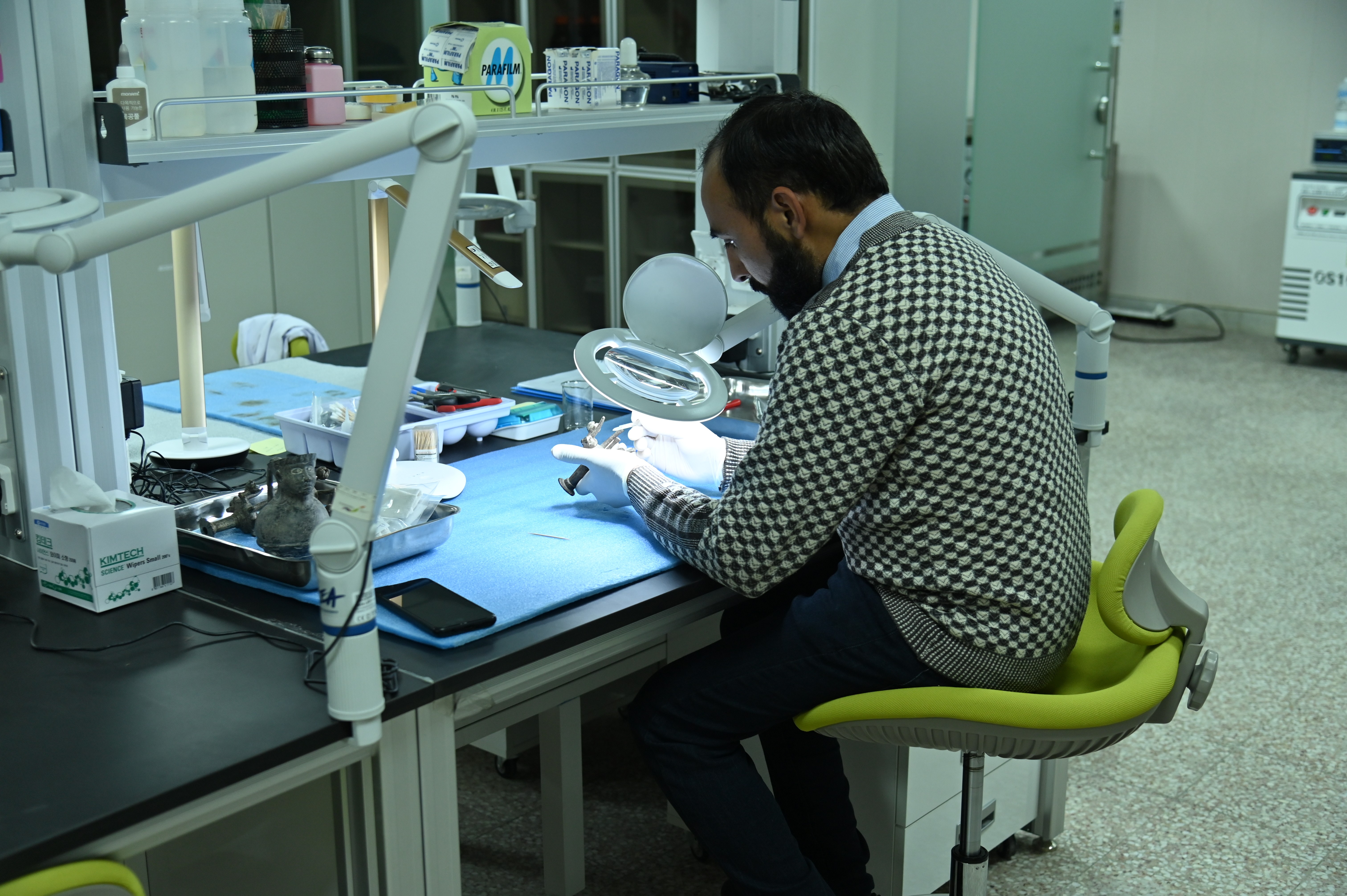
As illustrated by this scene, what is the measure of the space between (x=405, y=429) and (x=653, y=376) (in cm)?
50

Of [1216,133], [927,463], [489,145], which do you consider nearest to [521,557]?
[927,463]

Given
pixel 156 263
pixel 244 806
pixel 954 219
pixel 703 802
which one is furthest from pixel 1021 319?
pixel 156 263

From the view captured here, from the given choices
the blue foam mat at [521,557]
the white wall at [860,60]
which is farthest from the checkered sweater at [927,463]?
the white wall at [860,60]

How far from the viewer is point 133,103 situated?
1.35 m

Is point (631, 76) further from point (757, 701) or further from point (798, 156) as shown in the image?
point (757, 701)

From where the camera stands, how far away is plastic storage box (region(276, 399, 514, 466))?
1.87 meters

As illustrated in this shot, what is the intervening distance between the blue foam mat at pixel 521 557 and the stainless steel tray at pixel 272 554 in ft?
0.03

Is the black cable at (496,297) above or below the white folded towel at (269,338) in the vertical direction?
below

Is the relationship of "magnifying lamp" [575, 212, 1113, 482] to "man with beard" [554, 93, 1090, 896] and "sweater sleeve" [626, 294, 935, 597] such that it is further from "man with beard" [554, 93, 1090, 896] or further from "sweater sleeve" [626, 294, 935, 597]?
"sweater sleeve" [626, 294, 935, 597]

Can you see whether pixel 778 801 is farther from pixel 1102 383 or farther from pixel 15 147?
pixel 15 147

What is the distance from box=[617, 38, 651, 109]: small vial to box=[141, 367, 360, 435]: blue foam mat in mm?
677

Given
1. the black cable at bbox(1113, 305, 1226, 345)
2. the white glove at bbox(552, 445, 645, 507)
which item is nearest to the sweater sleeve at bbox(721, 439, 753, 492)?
the white glove at bbox(552, 445, 645, 507)

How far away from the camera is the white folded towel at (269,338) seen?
2750 millimetres

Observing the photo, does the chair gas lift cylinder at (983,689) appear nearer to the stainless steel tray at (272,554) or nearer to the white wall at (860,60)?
the stainless steel tray at (272,554)
